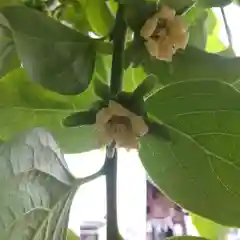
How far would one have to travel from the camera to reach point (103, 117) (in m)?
0.26

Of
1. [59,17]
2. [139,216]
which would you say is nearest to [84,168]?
[139,216]

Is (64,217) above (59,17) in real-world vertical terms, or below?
below

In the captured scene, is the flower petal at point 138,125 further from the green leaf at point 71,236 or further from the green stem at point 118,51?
the green leaf at point 71,236

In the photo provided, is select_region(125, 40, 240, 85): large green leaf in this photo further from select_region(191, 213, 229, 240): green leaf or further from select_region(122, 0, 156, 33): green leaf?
select_region(191, 213, 229, 240): green leaf

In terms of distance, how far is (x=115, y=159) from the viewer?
0.29m

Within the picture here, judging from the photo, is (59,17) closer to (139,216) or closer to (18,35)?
(18,35)

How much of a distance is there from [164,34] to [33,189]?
0.09 m

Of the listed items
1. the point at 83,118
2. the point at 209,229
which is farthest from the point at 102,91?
the point at 209,229

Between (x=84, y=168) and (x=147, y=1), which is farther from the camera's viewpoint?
(x=84, y=168)

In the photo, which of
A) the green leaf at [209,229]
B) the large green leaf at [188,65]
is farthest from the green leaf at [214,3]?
the green leaf at [209,229]

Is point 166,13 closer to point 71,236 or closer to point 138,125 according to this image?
point 138,125

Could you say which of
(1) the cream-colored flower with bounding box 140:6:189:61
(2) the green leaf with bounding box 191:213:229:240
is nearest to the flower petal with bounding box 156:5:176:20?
(1) the cream-colored flower with bounding box 140:6:189:61

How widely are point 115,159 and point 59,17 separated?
11 centimetres

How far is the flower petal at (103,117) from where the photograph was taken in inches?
10.2
